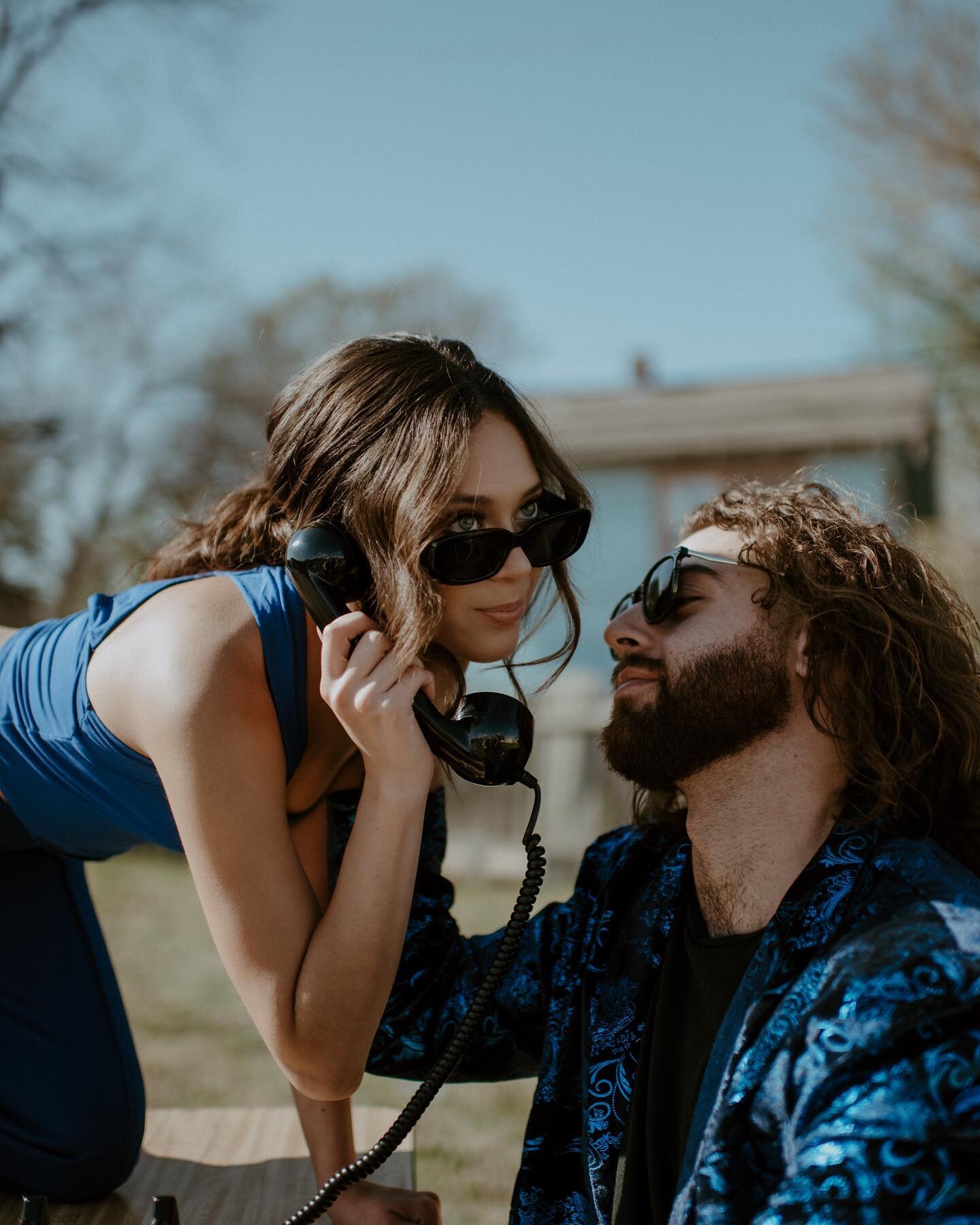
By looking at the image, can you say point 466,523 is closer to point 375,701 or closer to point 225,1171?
point 375,701

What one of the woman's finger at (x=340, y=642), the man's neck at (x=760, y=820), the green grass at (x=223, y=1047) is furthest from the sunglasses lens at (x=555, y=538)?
the green grass at (x=223, y=1047)

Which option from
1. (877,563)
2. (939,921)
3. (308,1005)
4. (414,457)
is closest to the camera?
(939,921)

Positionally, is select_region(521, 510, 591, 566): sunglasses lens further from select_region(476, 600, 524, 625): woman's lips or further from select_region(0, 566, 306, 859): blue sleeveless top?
select_region(0, 566, 306, 859): blue sleeveless top

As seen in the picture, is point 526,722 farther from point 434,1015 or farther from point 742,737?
point 434,1015

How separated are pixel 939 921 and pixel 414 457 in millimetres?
1306

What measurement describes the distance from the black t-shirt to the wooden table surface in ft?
2.83

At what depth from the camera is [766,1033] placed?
1994mm

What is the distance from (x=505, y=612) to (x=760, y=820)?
2.29ft

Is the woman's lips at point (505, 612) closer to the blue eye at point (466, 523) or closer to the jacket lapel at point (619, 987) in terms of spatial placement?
the blue eye at point (466, 523)

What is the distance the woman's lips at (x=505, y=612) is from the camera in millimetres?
2627

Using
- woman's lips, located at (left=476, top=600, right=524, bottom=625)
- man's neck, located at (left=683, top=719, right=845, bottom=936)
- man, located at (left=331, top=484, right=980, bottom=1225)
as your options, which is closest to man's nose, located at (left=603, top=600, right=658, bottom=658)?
man, located at (left=331, top=484, right=980, bottom=1225)

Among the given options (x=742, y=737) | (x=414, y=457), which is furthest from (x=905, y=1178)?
(x=414, y=457)

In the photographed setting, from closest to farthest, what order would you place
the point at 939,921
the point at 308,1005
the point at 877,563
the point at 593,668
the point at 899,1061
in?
1. the point at 899,1061
2. the point at 939,921
3. the point at 308,1005
4. the point at 877,563
5. the point at 593,668

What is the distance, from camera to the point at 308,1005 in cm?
218
